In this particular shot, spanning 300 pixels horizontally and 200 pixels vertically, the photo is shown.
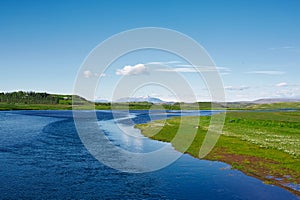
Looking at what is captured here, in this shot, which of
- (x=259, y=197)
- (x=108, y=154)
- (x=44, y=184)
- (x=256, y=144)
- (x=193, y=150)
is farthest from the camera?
(x=256, y=144)

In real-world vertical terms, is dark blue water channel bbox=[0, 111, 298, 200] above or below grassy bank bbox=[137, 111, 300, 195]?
below

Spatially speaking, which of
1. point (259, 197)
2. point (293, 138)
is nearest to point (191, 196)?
point (259, 197)

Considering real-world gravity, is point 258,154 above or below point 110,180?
above

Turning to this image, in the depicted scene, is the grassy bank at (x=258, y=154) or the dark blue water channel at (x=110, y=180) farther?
the grassy bank at (x=258, y=154)

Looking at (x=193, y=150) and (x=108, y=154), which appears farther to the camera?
(x=193, y=150)

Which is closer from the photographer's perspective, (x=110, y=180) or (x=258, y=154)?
(x=110, y=180)

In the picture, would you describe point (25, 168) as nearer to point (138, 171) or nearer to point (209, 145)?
point (138, 171)

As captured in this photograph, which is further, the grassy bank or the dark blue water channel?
the grassy bank

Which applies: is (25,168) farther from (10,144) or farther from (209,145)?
(209,145)

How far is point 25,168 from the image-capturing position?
2964 cm

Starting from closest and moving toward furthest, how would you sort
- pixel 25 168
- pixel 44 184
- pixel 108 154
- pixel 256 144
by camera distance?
pixel 44 184
pixel 25 168
pixel 108 154
pixel 256 144

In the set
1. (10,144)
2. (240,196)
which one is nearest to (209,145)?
(240,196)

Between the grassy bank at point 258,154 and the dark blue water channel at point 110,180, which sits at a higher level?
the grassy bank at point 258,154

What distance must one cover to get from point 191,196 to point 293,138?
3139 centimetres
